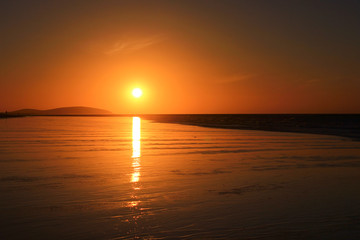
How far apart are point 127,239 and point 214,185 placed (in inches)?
202

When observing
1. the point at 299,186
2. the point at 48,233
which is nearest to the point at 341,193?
the point at 299,186

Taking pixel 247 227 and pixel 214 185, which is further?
pixel 214 185

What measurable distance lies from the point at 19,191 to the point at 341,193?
32.7ft

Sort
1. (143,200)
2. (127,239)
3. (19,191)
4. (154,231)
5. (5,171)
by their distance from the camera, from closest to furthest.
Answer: (127,239) → (154,231) → (143,200) → (19,191) → (5,171)

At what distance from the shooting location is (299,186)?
414 inches

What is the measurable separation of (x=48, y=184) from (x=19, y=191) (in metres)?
1.14

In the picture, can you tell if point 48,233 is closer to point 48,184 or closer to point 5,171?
point 48,184

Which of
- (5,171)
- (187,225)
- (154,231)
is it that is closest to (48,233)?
(154,231)

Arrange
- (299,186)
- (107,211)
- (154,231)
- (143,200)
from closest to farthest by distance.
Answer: (154,231)
(107,211)
(143,200)
(299,186)

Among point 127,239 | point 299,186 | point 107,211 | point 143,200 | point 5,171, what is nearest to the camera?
point 127,239

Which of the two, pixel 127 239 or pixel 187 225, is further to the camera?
pixel 187 225

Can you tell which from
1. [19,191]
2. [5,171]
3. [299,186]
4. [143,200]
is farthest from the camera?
[5,171]

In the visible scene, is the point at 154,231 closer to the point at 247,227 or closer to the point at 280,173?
the point at 247,227

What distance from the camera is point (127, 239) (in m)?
6.01
